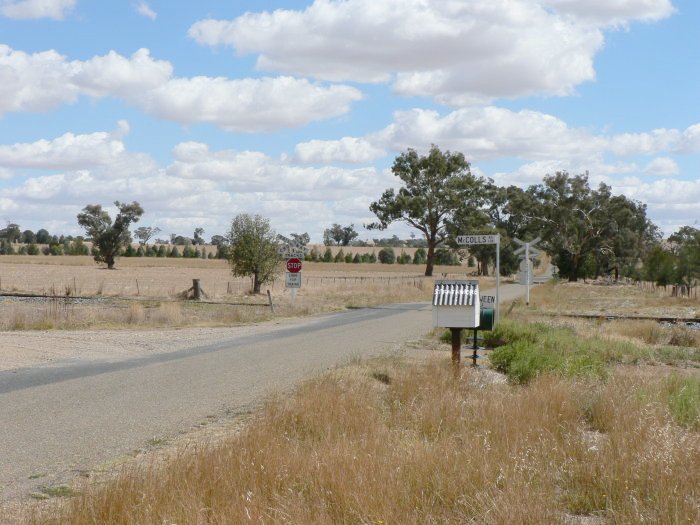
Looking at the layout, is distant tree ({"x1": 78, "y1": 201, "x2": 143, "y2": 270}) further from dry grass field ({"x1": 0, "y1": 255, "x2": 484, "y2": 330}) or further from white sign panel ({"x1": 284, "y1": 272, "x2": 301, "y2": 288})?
white sign panel ({"x1": 284, "y1": 272, "x2": 301, "y2": 288})

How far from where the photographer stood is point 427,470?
716 cm

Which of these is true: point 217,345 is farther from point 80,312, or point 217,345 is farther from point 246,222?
point 246,222

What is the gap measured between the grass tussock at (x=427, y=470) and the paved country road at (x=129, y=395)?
1.39 meters

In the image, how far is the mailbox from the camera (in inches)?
522

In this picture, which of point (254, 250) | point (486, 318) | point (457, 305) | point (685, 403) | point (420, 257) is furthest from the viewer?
point (420, 257)

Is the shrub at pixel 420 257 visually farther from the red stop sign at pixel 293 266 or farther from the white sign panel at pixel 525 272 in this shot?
the white sign panel at pixel 525 272

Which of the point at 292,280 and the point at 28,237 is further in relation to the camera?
the point at 28,237

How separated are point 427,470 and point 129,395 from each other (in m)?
6.85

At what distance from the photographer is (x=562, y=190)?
9994 cm

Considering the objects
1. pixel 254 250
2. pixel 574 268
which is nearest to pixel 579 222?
pixel 574 268

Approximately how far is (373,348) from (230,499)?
14.2 metres

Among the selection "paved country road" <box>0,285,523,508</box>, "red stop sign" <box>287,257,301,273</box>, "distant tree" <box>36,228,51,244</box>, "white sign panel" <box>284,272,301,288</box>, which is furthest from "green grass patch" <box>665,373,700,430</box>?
"distant tree" <box>36,228,51,244</box>

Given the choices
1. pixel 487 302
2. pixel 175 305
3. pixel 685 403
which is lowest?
pixel 175 305

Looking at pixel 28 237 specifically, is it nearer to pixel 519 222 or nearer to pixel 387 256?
pixel 387 256
